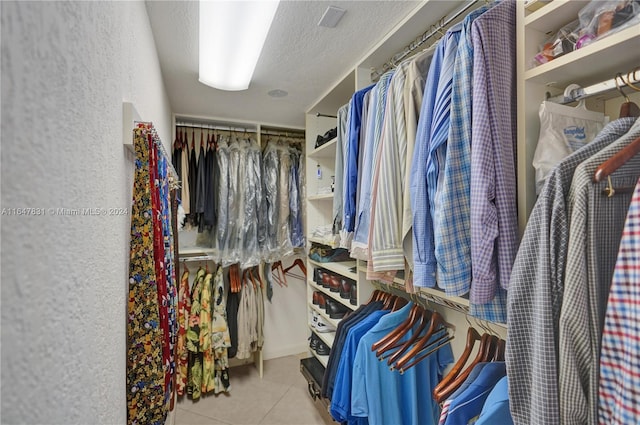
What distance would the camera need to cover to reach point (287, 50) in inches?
56.9

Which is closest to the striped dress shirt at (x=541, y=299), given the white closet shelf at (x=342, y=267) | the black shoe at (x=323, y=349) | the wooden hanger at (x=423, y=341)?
the wooden hanger at (x=423, y=341)

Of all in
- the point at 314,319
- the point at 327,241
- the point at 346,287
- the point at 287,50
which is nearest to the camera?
the point at 287,50

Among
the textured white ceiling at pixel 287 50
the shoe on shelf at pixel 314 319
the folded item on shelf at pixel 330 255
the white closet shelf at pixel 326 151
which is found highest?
the textured white ceiling at pixel 287 50

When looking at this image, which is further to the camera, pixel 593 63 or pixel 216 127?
pixel 216 127

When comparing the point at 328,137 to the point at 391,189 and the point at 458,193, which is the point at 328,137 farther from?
the point at 458,193

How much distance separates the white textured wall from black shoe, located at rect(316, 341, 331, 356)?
147 centimetres

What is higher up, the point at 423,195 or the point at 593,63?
the point at 593,63

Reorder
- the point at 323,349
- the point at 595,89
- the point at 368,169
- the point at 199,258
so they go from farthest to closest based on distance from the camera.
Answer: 1. the point at 199,258
2. the point at 323,349
3. the point at 368,169
4. the point at 595,89

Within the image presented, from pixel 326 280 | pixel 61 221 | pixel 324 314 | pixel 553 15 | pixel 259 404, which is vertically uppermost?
pixel 553 15

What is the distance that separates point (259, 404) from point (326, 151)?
6.29 feet

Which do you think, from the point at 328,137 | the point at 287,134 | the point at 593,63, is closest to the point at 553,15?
the point at 593,63

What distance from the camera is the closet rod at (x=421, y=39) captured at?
1007 mm

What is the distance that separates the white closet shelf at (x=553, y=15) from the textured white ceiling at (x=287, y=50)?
507mm

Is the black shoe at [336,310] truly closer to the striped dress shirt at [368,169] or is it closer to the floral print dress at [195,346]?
the striped dress shirt at [368,169]
